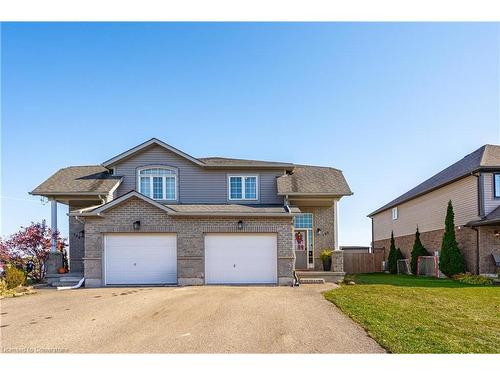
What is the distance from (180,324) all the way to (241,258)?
739 centimetres

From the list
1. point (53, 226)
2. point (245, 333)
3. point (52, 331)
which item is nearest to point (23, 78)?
point (53, 226)

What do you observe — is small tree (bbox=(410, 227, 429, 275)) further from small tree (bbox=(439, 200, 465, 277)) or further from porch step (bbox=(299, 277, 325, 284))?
porch step (bbox=(299, 277, 325, 284))

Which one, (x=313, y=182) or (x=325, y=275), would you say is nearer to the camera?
(x=325, y=275)

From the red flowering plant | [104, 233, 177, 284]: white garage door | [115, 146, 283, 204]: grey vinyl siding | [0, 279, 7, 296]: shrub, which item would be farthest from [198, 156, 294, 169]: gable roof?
[0, 279, 7, 296]: shrub

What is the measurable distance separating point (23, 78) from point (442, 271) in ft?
65.9

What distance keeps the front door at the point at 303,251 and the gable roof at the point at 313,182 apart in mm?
2388

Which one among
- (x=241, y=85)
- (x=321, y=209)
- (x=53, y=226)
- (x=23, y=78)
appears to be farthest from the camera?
(x=321, y=209)

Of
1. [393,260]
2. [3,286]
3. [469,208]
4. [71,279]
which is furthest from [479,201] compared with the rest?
[3,286]

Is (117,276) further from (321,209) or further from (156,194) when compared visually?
(321,209)

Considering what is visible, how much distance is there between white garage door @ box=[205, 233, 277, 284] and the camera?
15406 mm

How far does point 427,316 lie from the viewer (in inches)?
345

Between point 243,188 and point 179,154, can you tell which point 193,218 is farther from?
point 179,154

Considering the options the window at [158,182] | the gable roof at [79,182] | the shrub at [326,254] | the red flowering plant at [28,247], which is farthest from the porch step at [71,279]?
the shrub at [326,254]

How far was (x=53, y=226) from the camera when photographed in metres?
16.8
